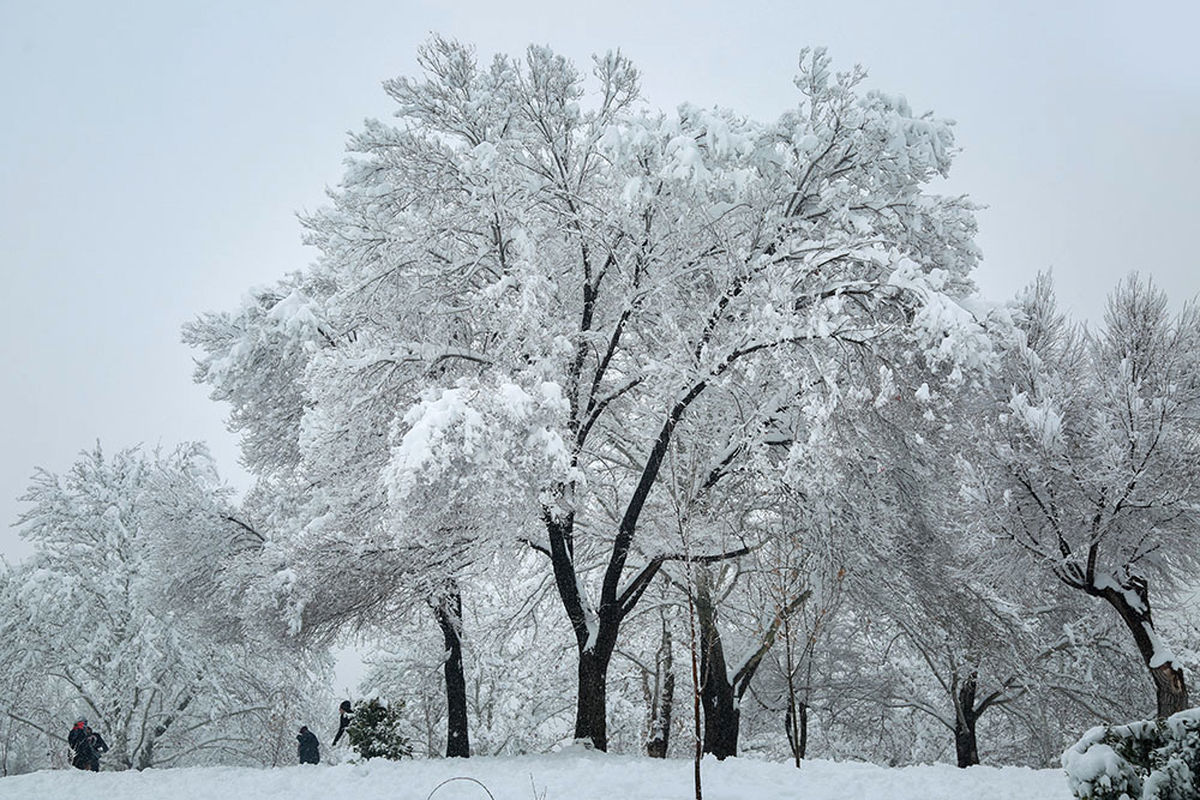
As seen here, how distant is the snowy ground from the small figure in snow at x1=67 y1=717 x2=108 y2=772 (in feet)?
6.06

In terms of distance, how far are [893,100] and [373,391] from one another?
815cm

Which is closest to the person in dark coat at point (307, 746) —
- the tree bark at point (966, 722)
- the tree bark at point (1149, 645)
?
the tree bark at point (1149, 645)

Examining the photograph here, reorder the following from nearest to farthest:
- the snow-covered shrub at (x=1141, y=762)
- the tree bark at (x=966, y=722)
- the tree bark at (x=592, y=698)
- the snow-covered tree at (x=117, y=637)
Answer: the snow-covered shrub at (x=1141, y=762) → the tree bark at (x=592, y=698) → the tree bark at (x=966, y=722) → the snow-covered tree at (x=117, y=637)

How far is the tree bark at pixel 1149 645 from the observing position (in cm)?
978

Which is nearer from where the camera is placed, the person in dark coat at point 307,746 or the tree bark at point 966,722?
the person in dark coat at point 307,746

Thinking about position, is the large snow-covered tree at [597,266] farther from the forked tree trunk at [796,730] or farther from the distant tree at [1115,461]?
the forked tree trunk at [796,730]

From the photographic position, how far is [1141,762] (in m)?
4.79

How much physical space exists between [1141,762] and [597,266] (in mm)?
8756

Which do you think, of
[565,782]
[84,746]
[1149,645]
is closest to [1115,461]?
[1149,645]

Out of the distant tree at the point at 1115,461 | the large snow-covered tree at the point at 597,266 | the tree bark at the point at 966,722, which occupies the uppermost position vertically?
the large snow-covered tree at the point at 597,266

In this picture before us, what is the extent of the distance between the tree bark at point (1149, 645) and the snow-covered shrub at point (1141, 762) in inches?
248

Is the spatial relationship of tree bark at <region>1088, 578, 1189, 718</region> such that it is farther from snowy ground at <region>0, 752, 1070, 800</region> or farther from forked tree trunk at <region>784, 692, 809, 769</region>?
forked tree trunk at <region>784, 692, 809, 769</region>

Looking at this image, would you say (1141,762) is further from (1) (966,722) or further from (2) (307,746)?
(1) (966,722)

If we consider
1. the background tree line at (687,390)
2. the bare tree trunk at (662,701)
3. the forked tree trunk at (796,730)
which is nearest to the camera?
the forked tree trunk at (796,730)
